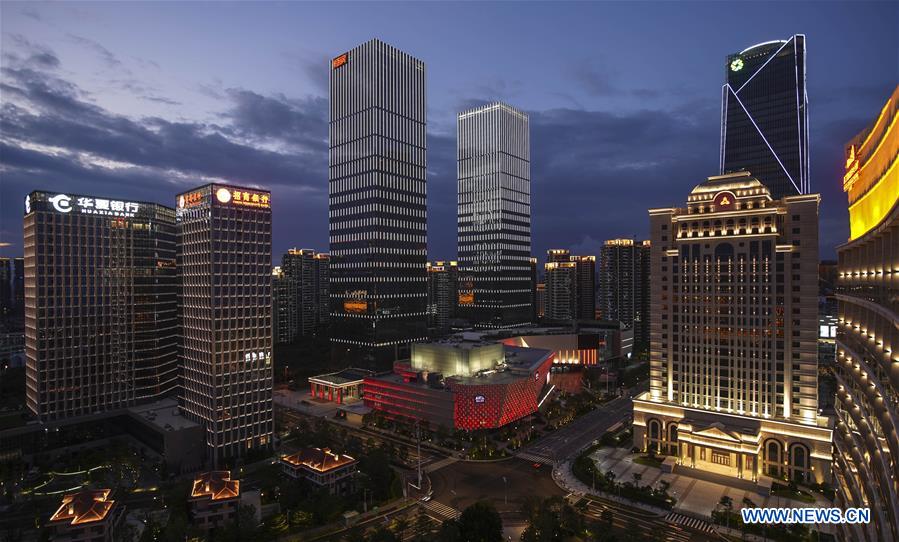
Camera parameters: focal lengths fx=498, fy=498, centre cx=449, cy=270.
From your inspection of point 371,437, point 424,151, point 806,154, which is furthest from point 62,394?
point 806,154

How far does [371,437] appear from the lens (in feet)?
364

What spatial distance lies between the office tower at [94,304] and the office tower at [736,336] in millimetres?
113078

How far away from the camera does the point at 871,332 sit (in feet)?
83.6

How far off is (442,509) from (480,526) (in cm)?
1532

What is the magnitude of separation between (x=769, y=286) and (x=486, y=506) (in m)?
68.5

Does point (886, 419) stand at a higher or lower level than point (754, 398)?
higher

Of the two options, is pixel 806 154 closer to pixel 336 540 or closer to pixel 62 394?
pixel 336 540

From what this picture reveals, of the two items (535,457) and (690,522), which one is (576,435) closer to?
(535,457)

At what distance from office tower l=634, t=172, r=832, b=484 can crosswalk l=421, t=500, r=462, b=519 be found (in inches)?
1808

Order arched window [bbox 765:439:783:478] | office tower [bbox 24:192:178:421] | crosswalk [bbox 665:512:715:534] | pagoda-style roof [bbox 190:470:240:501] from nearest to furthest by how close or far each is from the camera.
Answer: crosswalk [bbox 665:512:715:534] → pagoda-style roof [bbox 190:470:240:501] → arched window [bbox 765:439:783:478] → office tower [bbox 24:192:178:421]

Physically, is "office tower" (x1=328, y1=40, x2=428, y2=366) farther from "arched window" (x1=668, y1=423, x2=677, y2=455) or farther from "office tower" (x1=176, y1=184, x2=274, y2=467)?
"arched window" (x1=668, y1=423, x2=677, y2=455)

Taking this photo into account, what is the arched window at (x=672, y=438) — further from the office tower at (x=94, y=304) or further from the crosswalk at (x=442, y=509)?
the office tower at (x=94, y=304)

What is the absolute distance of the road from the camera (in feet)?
329

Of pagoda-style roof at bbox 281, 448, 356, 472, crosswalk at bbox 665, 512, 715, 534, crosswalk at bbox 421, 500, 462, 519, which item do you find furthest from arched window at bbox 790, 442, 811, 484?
pagoda-style roof at bbox 281, 448, 356, 472
